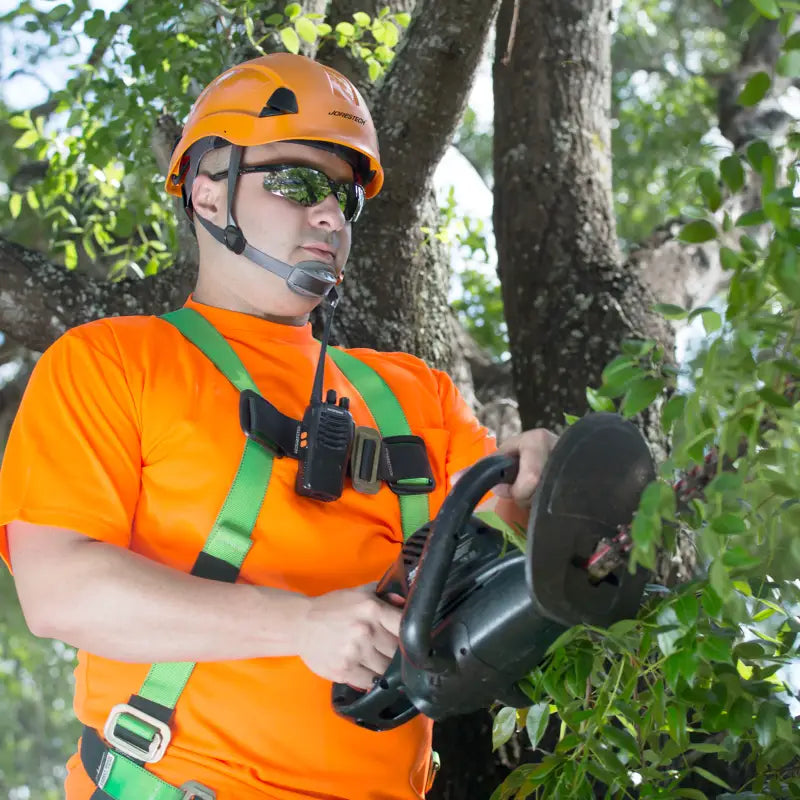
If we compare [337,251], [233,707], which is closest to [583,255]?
[337,251]

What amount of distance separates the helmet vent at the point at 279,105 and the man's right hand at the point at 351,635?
1.23 metres

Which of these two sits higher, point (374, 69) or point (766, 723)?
point (374, 69)

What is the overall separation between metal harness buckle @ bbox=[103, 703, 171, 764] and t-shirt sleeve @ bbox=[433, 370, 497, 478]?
0.86 metres

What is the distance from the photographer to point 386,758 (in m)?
2.29

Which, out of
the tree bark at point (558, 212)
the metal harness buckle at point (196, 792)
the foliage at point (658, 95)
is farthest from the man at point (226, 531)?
the foliage at point (658, 95)

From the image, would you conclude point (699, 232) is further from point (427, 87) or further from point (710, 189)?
point (427, 87)

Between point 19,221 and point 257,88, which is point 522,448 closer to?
point 257,88

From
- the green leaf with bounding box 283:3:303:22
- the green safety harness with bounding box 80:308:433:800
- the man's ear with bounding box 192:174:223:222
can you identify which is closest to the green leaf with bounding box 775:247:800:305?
the green safety harness with bounding box 80:308:433:800

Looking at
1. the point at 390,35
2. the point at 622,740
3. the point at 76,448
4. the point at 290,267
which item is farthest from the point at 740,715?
the point at 390,35

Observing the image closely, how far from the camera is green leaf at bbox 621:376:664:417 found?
1.52 m

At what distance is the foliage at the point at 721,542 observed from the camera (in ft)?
4.54

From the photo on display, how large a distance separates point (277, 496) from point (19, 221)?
224 inches

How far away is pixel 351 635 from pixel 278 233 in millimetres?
1066

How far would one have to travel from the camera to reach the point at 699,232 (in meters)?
1.43
